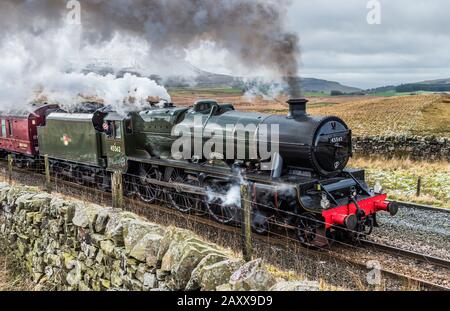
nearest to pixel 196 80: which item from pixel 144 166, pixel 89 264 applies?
pixel 144 166

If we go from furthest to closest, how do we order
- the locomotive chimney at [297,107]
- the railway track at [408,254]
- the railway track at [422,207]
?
the railway track at [422,207]
the locomotive chimney at [297,107]
the railway track at [408,254]

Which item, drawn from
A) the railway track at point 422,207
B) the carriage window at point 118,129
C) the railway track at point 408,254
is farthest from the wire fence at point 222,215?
the railway track at point 422,207

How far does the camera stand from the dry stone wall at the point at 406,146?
19.8 meters

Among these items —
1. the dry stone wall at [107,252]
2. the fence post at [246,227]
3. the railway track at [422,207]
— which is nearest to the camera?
the dry stone wall at [107,252]

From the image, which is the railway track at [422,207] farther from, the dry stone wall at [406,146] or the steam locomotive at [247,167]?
the dry stone wall at [406,146]

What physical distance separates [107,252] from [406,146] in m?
17.4

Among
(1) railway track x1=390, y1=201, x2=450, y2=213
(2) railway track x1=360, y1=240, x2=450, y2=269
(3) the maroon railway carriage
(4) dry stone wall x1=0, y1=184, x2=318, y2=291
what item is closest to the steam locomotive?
(2) railway track x1=360, y1=240, x2=450, y2=269

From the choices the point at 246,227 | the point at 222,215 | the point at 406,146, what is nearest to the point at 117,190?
the point at 222,215

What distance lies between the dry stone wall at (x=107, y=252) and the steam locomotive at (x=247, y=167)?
3.53 meters

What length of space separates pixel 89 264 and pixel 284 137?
4911 millimetres

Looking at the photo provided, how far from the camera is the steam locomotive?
919cm
